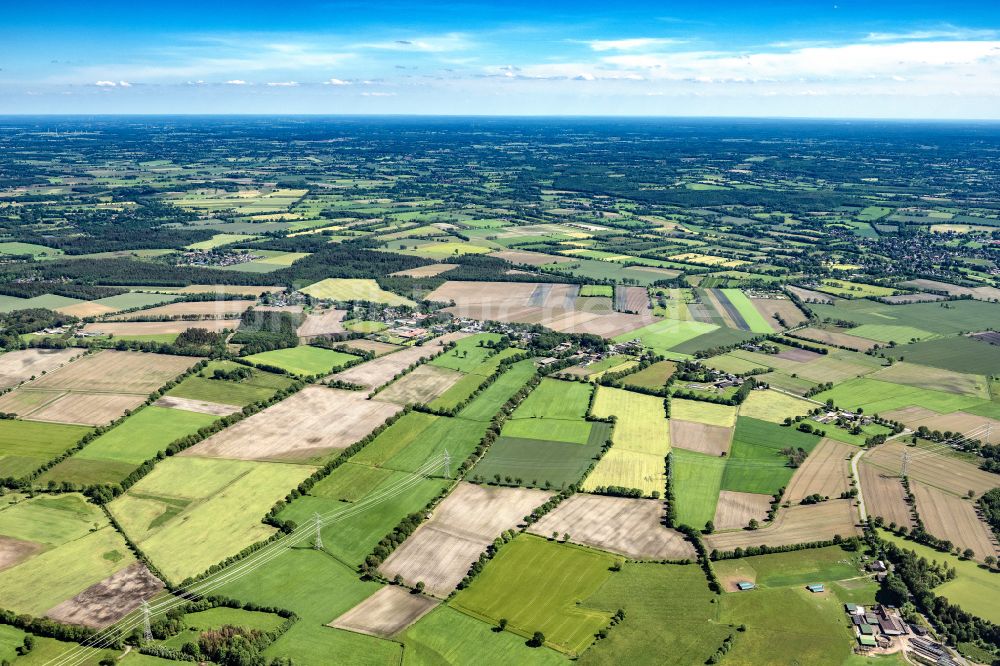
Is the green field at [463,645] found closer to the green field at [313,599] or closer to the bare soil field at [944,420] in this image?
the green field at [313,599]

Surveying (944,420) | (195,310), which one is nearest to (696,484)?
(944,420)

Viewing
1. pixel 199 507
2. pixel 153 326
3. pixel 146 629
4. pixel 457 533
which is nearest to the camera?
pixel 146 629

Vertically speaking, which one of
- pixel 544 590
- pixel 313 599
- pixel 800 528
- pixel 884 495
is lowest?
pixel 313 599

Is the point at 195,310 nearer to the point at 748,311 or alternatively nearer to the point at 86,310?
the point at 86,310

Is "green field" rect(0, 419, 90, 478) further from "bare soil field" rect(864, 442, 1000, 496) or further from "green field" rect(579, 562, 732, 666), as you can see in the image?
"bare soil field" rect(864, 442, 1000, 496)

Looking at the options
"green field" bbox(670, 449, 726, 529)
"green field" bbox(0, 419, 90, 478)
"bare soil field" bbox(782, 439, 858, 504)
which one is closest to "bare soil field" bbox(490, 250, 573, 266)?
"green field" bbox(670, 449, 726, 529)

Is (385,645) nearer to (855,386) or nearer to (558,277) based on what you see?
(855,386)

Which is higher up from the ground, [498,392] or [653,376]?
[653,376]
